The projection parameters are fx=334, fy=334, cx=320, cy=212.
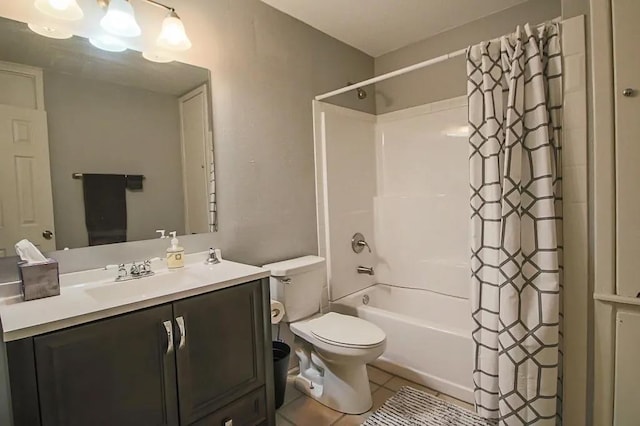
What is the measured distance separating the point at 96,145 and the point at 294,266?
3.88ft

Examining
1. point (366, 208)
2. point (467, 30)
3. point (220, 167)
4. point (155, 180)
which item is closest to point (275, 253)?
point (220, 167)

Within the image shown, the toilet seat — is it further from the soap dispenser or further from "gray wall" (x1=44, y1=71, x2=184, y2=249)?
"gray wall" (x1=44, y1=71, x2=184, y2=249)

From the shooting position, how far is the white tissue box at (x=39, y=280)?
122cm

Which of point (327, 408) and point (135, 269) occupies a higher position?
point (135, 269)

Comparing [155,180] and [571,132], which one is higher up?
[571,132]

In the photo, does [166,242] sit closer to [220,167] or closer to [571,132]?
[220,167]

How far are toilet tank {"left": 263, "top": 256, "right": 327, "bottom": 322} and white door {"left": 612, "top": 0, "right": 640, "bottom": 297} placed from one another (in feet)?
4.83

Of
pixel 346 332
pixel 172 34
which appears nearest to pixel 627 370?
pixel 346 332

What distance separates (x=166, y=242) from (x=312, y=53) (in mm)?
1673

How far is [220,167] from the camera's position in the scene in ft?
6.30

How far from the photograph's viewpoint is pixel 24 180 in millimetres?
1333

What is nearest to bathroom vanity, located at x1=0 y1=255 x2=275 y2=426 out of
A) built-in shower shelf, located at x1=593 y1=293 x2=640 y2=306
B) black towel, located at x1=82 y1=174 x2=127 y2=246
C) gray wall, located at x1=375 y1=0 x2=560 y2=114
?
black towel, located at x1=82 y1=174 x2=127 y2=246

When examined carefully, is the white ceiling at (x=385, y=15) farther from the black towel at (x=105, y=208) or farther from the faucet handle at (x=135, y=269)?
the faucet handle at (x=135, y=269)

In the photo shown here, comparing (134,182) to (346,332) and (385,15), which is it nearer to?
(346,332)
